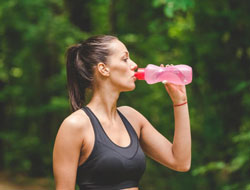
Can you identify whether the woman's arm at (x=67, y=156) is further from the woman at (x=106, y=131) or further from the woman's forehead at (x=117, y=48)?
the woman's forehead at (x=117, y=48)

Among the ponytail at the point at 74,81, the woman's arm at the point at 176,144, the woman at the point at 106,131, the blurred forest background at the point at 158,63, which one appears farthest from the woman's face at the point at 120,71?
the blurred forest background at the point at 158,63

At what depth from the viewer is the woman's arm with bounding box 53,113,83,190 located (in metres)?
2.05

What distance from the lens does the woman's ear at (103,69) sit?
230 cm

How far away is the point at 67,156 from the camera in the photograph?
6.73 ft

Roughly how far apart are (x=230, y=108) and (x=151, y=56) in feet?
5.79

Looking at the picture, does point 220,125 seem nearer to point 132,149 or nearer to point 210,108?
point 210,108

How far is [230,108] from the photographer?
639 cm

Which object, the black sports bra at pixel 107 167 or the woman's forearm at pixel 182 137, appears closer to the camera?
the black sports bra at pixel 107 167

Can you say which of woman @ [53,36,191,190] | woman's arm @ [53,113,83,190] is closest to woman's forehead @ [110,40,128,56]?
woman @ [53,36,191,190]

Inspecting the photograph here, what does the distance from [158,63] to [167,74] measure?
489 centimetres

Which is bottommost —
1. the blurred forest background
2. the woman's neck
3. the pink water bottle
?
the blurred forest background

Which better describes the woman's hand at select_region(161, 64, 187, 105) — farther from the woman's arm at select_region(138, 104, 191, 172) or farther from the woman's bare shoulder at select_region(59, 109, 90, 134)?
the woman's bare shoulder at select_region(59, 109, 90, 134)

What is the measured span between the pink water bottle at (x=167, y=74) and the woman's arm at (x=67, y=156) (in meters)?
0.54

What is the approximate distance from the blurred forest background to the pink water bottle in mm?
2074
